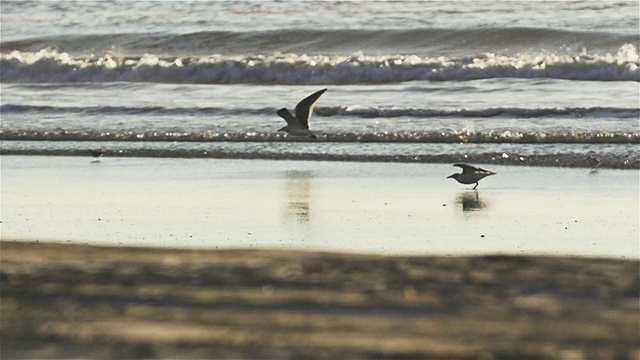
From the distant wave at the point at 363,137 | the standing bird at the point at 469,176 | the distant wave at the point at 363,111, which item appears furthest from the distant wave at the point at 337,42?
the standing bird at the point at 469,176

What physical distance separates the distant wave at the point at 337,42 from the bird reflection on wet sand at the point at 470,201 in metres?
10.4

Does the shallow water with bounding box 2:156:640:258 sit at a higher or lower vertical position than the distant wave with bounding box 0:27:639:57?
higher

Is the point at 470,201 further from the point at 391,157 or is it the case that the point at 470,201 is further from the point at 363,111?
the point at 363,111

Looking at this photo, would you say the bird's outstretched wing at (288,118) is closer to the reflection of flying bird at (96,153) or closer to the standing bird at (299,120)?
the standing bird at (299,120)

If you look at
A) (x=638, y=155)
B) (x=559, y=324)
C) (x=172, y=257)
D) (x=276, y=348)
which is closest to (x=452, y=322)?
(x=559, y=324)

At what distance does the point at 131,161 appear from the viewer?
11.4 m

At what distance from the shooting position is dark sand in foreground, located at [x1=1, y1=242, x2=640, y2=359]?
3752mm

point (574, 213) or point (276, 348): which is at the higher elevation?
point (276, 348)

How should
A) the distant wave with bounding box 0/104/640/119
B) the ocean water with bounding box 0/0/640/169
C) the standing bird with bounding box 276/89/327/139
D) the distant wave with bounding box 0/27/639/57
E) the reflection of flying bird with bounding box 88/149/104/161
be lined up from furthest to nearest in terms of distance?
the distant wave with bounding box 0/27/639/57, the distant wave with bounding box 0/104/640/119, the ocean water with bounding box 0/0/640/169, the standing bird with bounding box 276/89/327/139, the reflection of flying bird with bounding box 88/149/104/161

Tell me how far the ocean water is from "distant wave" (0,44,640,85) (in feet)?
0.10

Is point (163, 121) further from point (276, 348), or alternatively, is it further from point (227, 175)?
point (276, 348)

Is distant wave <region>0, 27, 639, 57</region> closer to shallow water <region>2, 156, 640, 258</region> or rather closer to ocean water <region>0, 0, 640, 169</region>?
ocean water <region>0, 0, 640, 169</region>

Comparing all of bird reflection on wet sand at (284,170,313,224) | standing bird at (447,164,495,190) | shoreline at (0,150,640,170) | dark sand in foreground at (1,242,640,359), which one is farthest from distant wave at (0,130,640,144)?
dark sand in foreground at (1,242,640,359)

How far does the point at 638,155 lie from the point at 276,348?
300 inches
